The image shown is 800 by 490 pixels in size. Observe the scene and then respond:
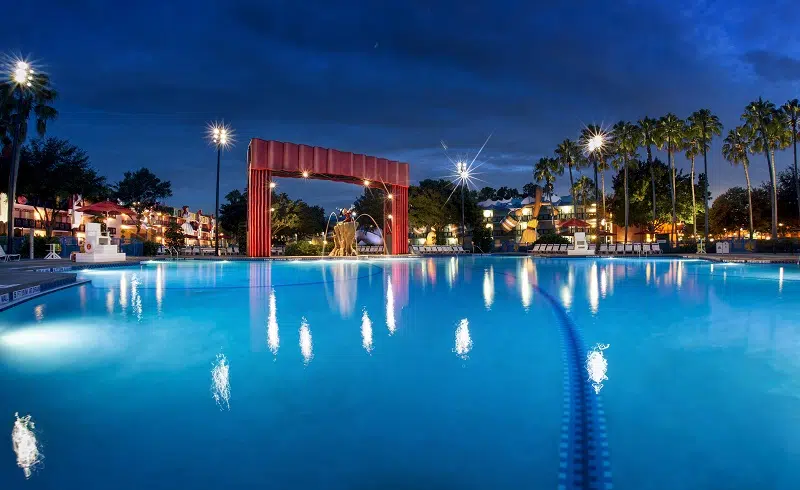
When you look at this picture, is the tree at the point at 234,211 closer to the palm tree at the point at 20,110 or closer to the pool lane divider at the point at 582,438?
the palm tree at the point at 20,110

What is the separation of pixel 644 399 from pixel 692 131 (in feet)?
160

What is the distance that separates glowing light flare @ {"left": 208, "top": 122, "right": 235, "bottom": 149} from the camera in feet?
108

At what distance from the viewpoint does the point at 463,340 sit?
6598 mm

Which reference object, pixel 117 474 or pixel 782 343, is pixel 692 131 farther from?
pixel 117 474

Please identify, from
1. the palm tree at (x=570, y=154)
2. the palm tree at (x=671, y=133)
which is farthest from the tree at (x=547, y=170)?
the palm tree at (x=671, y=133)

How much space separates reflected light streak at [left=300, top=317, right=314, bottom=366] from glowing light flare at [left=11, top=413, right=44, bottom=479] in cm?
242

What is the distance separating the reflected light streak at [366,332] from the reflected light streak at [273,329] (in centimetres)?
106

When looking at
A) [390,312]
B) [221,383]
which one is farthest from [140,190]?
[221,383]

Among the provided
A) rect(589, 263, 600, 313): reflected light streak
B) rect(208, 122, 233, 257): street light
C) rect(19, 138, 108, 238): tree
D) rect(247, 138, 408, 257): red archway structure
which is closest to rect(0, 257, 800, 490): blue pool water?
rect(589, 263, 600, 313): reflected light streak

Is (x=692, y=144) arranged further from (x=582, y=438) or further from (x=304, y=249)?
(x=582, y=438)

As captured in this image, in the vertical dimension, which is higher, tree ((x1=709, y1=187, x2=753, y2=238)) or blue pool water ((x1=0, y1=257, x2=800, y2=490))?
tree ((x1=709, y1=187, x2=753, y2=238))

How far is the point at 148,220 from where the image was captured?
257ft

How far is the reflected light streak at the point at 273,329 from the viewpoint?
6270 millimetres

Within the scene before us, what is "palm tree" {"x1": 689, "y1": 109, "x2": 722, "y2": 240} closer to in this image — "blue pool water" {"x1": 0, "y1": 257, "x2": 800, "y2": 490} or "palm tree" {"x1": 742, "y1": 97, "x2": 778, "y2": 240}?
"palm tree" {"x1": 742, "y1": 97, "x2": 778, "y2": 240}
